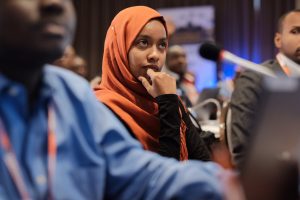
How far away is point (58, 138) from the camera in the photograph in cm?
88

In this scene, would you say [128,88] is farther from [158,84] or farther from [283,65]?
[283,65]

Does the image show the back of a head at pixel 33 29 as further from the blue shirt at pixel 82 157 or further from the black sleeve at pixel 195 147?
the black sleeve at pixel 195 147

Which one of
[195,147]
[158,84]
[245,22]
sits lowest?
[245,22]

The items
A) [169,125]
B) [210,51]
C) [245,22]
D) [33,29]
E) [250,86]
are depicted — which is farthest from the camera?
[245,22]

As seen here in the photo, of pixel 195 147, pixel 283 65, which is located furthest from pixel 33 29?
pixel 283 65

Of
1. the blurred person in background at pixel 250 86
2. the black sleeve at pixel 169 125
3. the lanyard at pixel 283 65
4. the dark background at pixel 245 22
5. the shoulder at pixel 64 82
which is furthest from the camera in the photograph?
the dark background at pixel 245 22

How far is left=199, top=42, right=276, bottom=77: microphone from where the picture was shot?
37.7 inches

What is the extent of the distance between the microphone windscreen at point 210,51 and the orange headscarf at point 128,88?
513 mm

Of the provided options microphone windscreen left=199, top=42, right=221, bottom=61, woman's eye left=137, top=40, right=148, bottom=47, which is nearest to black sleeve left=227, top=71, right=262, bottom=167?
woman's eye left=137, top=40, right=148, bottom=47

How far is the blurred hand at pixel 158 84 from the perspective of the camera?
165 cm

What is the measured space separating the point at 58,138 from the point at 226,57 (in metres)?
0.35

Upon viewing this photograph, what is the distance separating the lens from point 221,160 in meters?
0.84

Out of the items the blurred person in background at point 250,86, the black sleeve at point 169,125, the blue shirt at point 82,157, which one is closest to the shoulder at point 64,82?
the blue shirt at point 82,157

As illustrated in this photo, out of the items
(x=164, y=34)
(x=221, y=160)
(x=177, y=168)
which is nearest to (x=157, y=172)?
(x=177, y=168)
